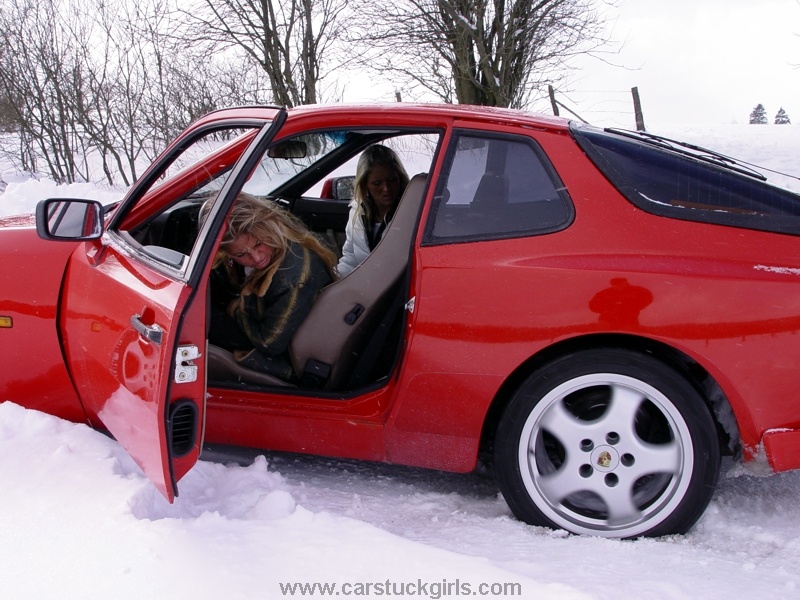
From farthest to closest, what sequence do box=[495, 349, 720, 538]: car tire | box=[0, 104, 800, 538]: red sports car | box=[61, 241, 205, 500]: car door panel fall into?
1. box=[495, 349, 720, 538]: car tire
2. box=[0, 104, 800, 538]: red sports car
3. box=[61, 241, 205, 500]: car door panel

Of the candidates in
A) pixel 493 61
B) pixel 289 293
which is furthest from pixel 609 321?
pixel 493 61

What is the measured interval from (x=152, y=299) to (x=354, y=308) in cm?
83

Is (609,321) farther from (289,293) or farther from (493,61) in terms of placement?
(493,61)

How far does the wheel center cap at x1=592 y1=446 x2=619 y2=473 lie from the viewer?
8.08 ft

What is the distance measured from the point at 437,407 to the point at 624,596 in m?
0.87

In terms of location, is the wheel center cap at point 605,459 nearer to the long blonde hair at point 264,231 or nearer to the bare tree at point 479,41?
the long blonde hair at point 264,231

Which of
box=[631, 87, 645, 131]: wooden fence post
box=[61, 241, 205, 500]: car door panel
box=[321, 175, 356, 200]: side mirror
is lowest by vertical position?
box=[61, 241, 205, 500]: car door panel

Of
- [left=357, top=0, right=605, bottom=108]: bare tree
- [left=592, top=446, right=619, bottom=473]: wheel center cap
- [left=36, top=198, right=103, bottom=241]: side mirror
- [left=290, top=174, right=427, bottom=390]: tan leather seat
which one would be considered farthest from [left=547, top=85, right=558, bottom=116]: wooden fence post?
[left=592, top=446, right=619, bottom=473]: wheel center cap

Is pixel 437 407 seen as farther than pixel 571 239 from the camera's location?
Yes

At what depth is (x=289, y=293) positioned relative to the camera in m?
2.92

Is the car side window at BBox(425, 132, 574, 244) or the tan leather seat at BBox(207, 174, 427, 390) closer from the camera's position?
the car side window at BBox(425, 132, 574, 244)

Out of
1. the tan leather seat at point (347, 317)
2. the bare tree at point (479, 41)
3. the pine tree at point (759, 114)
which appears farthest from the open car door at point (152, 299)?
the pine tree at point (759, 114)

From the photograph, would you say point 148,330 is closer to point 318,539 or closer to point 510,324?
point 318,539

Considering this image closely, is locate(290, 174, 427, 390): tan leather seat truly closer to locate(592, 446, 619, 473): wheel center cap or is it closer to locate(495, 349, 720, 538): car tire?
locate(495, 349, 720, 538): car tire
